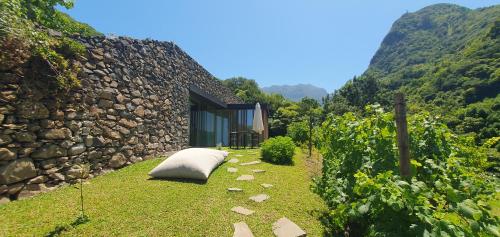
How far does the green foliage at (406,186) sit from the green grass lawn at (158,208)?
2.34 feet

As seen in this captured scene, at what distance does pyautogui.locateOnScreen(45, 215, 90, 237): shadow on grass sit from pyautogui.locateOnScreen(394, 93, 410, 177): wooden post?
352 cm

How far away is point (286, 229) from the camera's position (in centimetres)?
335

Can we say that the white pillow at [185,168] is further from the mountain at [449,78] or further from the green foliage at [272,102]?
the green foliage at [272,102]

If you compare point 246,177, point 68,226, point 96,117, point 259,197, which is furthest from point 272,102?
point 68,226

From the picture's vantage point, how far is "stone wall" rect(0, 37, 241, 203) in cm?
398

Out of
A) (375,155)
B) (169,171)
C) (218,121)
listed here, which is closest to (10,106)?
(169,171)

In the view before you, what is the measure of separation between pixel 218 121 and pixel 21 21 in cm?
1019

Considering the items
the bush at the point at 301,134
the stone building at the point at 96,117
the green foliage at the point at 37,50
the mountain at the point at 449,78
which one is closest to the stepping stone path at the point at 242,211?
the stone building at the point at 96,117

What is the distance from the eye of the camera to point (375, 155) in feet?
9.36

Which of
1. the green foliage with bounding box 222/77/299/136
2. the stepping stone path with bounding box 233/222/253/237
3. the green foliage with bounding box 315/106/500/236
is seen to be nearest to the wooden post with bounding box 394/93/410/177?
the green foliage with bounding box 315/106/500/236

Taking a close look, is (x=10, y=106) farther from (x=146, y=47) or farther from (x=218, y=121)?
(x=218, y=121)

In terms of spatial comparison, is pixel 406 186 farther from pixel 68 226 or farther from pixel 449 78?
pixel 449 78

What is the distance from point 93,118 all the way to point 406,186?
17.8 ft

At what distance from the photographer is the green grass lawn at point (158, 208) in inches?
124
